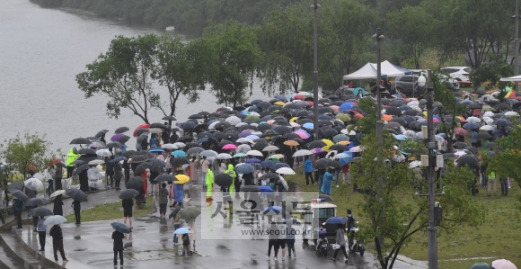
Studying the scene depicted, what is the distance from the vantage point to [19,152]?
36656 millimetres

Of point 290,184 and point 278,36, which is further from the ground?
point 278,36

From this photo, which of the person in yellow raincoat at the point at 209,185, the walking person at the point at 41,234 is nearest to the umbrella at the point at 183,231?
the walking person at the point at 41,234

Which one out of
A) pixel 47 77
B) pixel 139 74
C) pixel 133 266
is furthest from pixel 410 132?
pixel 47 77

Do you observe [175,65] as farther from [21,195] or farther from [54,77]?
[54,77]

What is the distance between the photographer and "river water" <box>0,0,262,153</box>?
7619cm

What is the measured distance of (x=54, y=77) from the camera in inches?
4011

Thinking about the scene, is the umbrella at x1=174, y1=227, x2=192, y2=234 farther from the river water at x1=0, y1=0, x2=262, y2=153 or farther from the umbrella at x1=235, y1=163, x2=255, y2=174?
the river water at x1=0, y1=0, x2=262, y2=153

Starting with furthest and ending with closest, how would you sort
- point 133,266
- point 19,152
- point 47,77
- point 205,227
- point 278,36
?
point 47,77 < point 278,36 < point 19,152 < point 205,227 < point 133,266

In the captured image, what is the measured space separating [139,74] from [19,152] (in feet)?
72.7

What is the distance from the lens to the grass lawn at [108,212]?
33.8 m

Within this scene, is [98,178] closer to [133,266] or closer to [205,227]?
[205,227]

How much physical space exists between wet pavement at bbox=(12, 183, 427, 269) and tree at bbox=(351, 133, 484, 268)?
2445 mm

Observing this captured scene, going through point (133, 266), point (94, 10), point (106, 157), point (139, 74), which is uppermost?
point (94, 10)

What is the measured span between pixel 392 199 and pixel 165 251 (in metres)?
7.52
